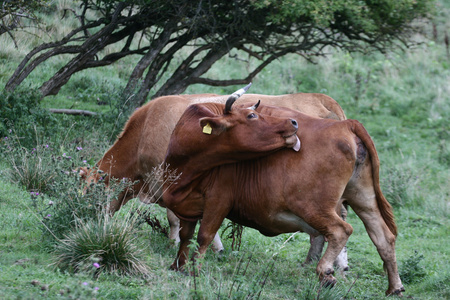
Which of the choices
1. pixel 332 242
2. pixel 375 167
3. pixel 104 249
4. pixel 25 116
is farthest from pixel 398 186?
pixel 104 249

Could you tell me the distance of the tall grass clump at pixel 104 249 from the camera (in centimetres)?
551

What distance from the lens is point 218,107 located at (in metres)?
6.37

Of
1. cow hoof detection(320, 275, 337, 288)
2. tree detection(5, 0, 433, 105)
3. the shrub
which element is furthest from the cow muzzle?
tree detection(5, 0, 433, 105)

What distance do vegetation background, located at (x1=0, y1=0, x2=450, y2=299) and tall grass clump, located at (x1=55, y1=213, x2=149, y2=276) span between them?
0.04m

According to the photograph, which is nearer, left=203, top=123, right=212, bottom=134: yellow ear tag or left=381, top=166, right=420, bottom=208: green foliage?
left=203, top=123, right=212, bottom=134: yellow ear tag

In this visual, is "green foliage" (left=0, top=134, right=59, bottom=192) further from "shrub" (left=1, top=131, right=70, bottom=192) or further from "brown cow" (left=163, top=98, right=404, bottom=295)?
"brown cow" (left=163, top=98, right=404, bottom=295)

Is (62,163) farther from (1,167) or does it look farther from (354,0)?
(354,0)

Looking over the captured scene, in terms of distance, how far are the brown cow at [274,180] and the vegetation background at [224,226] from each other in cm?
39

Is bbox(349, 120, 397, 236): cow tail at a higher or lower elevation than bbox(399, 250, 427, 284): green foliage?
higher

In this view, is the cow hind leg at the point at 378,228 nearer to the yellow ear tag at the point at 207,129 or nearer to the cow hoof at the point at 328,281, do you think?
the cow hoof at the point at 328,281

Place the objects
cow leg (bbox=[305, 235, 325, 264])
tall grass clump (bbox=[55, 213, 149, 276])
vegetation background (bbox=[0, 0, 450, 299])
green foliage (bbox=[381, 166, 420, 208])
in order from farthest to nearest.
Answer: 1. green foliage (bbox=[381, 166, 420, 208])
2. cow leg (bbox=[305, 235, 325, 264])
3. tall grass clump (bbox=[55, 213, 149, 276])
4. vegetation background (bbox=[0, 0, 450, 299])

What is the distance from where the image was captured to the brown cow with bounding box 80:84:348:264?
756cm

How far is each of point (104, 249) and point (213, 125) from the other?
64.5 inches

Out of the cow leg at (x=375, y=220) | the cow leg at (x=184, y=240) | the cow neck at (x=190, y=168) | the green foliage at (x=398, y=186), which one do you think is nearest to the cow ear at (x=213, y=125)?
the cow neck at (x=190, y=168)
